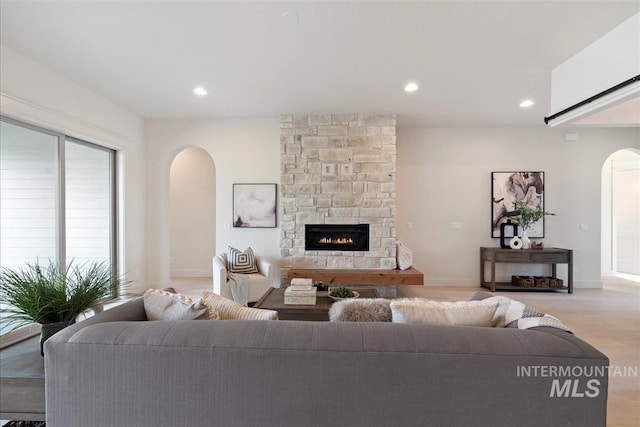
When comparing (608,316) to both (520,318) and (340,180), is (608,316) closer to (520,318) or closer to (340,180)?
(520,318)

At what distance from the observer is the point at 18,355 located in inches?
60.3

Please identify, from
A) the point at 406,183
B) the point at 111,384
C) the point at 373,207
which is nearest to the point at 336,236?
the point at 373,207

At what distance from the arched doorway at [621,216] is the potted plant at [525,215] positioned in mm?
2637

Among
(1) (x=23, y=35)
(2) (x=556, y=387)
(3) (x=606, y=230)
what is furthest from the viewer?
(3) (x=606, y=230)

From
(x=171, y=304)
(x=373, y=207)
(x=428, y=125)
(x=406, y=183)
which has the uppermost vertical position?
(x=428, y=125)

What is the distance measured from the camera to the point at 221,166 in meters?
5.14

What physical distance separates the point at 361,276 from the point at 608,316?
3036mm

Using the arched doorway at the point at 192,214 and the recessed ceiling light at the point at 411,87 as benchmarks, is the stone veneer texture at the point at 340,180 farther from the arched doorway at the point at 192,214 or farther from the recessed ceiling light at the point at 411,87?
the arched doorway at the point at 192,214

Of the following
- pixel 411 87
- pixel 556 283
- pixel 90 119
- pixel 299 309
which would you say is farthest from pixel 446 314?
pixel 556 283

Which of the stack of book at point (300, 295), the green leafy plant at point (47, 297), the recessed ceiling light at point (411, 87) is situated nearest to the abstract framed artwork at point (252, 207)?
the stack of book at point (300, 295)

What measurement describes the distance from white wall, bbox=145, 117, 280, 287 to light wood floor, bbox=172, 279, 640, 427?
2.99ft

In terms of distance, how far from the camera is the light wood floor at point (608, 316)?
2123 millimetres

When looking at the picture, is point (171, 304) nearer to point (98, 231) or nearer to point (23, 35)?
point (23, 35)

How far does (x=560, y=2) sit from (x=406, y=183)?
11.1 ft
